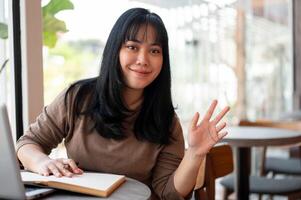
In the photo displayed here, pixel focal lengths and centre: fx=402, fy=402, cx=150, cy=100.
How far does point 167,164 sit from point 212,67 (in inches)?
102

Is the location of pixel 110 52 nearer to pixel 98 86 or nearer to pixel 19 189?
pixel 98 86

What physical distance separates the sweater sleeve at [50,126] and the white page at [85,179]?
262 millimetres

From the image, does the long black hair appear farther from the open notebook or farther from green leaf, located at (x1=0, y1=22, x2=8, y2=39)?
green leaf, located at (x1=0, y1=22, x2=8, y2=39)

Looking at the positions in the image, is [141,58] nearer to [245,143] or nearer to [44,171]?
[44,171]

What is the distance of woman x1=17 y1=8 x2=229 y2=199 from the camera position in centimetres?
143

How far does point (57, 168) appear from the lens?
1202 millimetres

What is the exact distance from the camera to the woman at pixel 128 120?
1435mm

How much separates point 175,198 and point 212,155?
0.32 m

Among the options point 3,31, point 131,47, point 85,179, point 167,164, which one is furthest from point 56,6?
point 85,179

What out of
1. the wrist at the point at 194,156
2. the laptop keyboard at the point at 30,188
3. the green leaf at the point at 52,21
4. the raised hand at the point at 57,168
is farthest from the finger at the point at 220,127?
the green leaf at the point at 52,21

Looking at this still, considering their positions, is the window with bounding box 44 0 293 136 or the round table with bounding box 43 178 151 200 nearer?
the round table with bounding box 43 178 151 200

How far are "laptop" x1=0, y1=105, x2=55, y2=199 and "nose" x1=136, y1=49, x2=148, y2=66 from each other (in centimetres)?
60

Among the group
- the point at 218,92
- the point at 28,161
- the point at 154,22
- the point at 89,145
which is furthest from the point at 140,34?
the point at 218,92

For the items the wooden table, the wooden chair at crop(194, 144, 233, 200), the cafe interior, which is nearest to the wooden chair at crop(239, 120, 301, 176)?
the cafe interior
